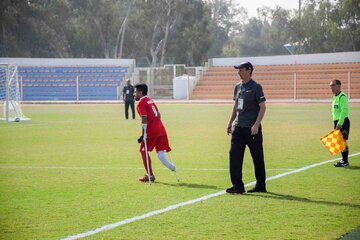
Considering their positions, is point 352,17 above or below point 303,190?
above

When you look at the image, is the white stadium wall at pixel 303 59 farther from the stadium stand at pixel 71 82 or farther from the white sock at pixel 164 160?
the white sock at pixel 164 160

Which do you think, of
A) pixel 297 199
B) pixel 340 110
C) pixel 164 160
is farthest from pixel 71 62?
pixel 297 199

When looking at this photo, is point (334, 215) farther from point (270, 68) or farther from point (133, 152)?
point (270, 68)

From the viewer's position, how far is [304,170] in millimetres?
13656

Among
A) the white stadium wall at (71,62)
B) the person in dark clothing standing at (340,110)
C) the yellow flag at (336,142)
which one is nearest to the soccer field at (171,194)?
the person in dark clothing standing at (340,110)

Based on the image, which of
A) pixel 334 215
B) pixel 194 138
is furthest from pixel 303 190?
pixel 194 138

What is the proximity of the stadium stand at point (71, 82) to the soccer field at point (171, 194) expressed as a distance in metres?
44.2

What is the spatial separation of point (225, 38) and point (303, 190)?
104668 millimetres

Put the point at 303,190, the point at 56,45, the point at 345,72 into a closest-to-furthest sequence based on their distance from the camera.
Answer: the point at 303,190, the point at 345,72, the point at 56,45

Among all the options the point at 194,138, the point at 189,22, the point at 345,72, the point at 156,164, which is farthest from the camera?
the point at 189,22

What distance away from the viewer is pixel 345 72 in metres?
59.7

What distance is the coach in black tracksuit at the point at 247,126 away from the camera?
1066 cm

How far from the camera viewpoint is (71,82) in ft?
217

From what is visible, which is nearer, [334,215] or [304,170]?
[334,215]
